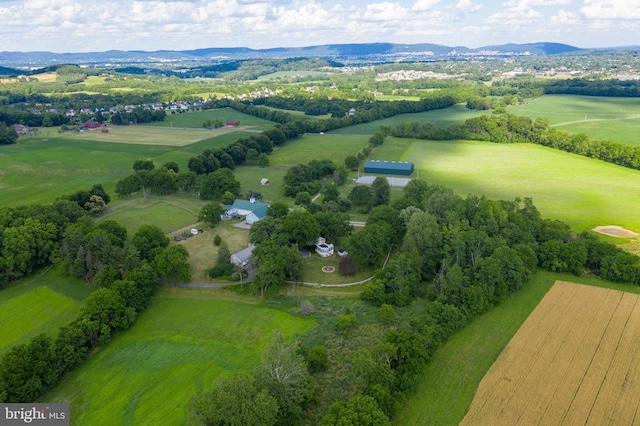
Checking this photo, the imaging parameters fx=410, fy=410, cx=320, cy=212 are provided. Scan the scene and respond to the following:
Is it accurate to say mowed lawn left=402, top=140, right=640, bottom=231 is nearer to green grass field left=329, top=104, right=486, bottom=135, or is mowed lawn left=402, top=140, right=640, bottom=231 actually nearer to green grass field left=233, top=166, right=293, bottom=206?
green grass field left=329, top=104, right=486, bottom=135

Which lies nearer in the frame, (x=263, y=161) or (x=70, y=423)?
(x=70, y=423)

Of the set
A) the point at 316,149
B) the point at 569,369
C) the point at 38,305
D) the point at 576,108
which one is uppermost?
the point at 576,108

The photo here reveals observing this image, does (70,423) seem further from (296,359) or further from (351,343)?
(351,343)

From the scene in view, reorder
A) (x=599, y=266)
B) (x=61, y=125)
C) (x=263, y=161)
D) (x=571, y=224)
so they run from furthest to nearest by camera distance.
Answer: (x=61, y=125) → (x=263, y=161) → (x=571, y=224) → (x=599, y=266)

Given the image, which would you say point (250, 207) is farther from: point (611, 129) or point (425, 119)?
point (611, 129)

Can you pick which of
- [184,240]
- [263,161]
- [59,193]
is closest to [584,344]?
[184,240]

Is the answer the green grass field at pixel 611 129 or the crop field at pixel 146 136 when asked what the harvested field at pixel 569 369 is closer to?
the green grass field at pixel 611 129

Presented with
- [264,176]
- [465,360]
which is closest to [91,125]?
[264,176]
